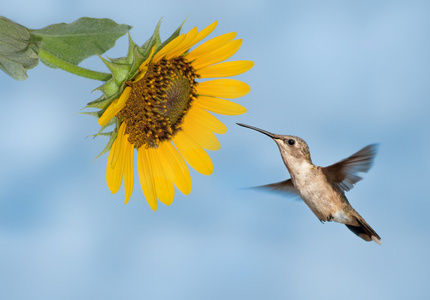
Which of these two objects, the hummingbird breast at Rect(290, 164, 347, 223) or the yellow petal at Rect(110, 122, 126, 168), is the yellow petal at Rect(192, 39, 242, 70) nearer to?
the yellow petal at Rect(110, 122, 126, 168)

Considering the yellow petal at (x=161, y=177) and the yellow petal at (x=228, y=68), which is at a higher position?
the yellow petal at (x=228, y=68)

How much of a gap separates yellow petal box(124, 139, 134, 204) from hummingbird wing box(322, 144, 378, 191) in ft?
3.38

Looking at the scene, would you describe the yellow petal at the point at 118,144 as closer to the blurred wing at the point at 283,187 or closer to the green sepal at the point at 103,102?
the green sepal at the point at 103,102

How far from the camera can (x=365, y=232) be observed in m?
2.97

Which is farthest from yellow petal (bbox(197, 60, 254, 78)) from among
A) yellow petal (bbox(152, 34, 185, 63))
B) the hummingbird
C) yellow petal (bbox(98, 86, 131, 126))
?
yellow petal (bbox(98, 86, 131, 126))

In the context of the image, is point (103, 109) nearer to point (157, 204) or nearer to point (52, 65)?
point (52, 65)

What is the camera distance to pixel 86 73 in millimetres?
2119

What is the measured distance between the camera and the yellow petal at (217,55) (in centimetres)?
242

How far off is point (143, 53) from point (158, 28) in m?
0.12

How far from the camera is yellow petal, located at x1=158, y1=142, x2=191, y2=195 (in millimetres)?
2816

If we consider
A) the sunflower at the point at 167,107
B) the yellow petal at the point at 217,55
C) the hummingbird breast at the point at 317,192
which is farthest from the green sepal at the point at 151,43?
the hummingbird breast at the point at 317,192

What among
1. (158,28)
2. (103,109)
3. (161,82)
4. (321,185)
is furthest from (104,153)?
(321,185)

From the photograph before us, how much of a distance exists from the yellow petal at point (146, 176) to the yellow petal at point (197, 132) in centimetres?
25

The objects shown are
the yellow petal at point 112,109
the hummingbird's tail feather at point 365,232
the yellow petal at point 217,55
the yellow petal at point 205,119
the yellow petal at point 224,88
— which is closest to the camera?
the yellow petal at point 112,109
